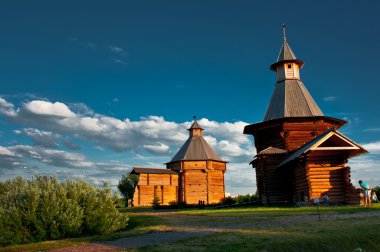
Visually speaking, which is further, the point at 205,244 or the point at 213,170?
the point at 213,170

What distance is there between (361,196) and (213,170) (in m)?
26.1

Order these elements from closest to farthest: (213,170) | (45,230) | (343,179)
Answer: (45,230)
(343,179)
(213,170)

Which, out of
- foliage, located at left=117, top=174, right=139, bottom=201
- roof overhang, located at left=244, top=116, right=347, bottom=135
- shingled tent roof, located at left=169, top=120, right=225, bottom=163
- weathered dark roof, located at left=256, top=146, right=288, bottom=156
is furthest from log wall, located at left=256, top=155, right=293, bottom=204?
foliage, located at left=117, top=174, right=139, bottom=201

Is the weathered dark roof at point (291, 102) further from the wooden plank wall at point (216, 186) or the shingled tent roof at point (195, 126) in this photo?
the shingled tent roof at point (195, 126)

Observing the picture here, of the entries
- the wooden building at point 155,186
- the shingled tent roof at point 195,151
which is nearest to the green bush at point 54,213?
the wooden building at point 155,186

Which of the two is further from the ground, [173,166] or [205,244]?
[173,166]

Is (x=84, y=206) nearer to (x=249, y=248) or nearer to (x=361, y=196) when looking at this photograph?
(x=249, y=248)

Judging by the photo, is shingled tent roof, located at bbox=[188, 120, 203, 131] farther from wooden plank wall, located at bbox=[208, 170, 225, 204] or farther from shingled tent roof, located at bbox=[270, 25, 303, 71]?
shingled tent roof, located at bbox=[270, 25, 303, 71]

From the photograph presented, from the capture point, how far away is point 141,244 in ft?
30.4

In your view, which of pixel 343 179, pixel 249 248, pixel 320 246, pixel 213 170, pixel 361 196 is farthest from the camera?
pixel 213 170

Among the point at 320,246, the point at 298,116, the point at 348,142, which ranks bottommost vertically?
the point at 320,246

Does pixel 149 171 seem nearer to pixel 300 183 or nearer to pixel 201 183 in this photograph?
pixel 201 183

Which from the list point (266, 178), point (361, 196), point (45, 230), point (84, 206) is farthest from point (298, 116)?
point (45, 230)

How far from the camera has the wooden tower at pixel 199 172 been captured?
4328cm
